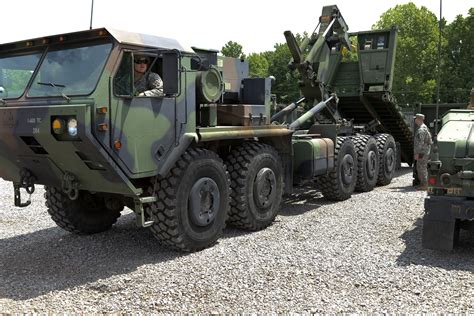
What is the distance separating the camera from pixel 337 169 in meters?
8.92

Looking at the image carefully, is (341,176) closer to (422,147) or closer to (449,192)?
(422,147)

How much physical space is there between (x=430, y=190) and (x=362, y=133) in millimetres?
5700

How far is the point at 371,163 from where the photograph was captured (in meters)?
10.3

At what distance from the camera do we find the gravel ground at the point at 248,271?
426 cm

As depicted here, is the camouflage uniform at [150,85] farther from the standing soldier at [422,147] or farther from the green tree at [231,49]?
the green tree at [231,49]

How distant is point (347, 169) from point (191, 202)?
174 inches

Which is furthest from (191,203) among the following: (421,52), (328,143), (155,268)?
(421,52)

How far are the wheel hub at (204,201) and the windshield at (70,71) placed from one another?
1623 mm

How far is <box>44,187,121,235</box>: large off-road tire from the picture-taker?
6.44 meters

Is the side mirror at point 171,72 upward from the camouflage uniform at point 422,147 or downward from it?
upward

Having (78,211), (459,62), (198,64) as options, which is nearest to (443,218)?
(198,64)

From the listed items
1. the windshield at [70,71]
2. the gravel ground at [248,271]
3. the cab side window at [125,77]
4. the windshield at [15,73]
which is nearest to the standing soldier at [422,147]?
the gravel ground at [248,271]

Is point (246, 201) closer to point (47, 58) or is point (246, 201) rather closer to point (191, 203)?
point (191, 203)

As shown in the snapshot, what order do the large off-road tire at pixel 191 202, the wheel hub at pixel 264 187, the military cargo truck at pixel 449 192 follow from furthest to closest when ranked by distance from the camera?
the wheel hub at pixel 264 187
the large off-road tire at pixel 191 202
the military cargo truck at pixel 449 192
